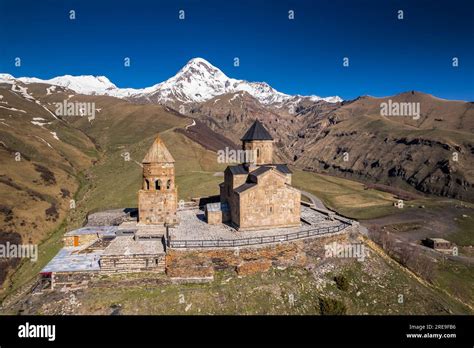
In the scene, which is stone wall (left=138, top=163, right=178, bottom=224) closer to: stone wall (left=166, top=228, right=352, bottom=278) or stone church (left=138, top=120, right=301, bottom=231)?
stone church (left=138, top=120, right=301, bottom=231)

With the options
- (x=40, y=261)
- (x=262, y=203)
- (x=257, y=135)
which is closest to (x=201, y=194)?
(x=257, y=135)

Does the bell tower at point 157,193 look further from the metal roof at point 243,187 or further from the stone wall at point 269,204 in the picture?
the stone wall at point 269,204

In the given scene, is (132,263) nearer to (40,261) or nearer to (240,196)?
(240,196)

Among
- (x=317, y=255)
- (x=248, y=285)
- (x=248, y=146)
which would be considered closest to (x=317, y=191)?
(x=248, y=146)

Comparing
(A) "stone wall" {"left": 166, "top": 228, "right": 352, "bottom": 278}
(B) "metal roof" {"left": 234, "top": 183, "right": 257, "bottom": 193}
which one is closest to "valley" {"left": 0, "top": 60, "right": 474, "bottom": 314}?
(A) "stone wall" {"left": 166, "top": 228, "right": 352, "bottom": 278}
